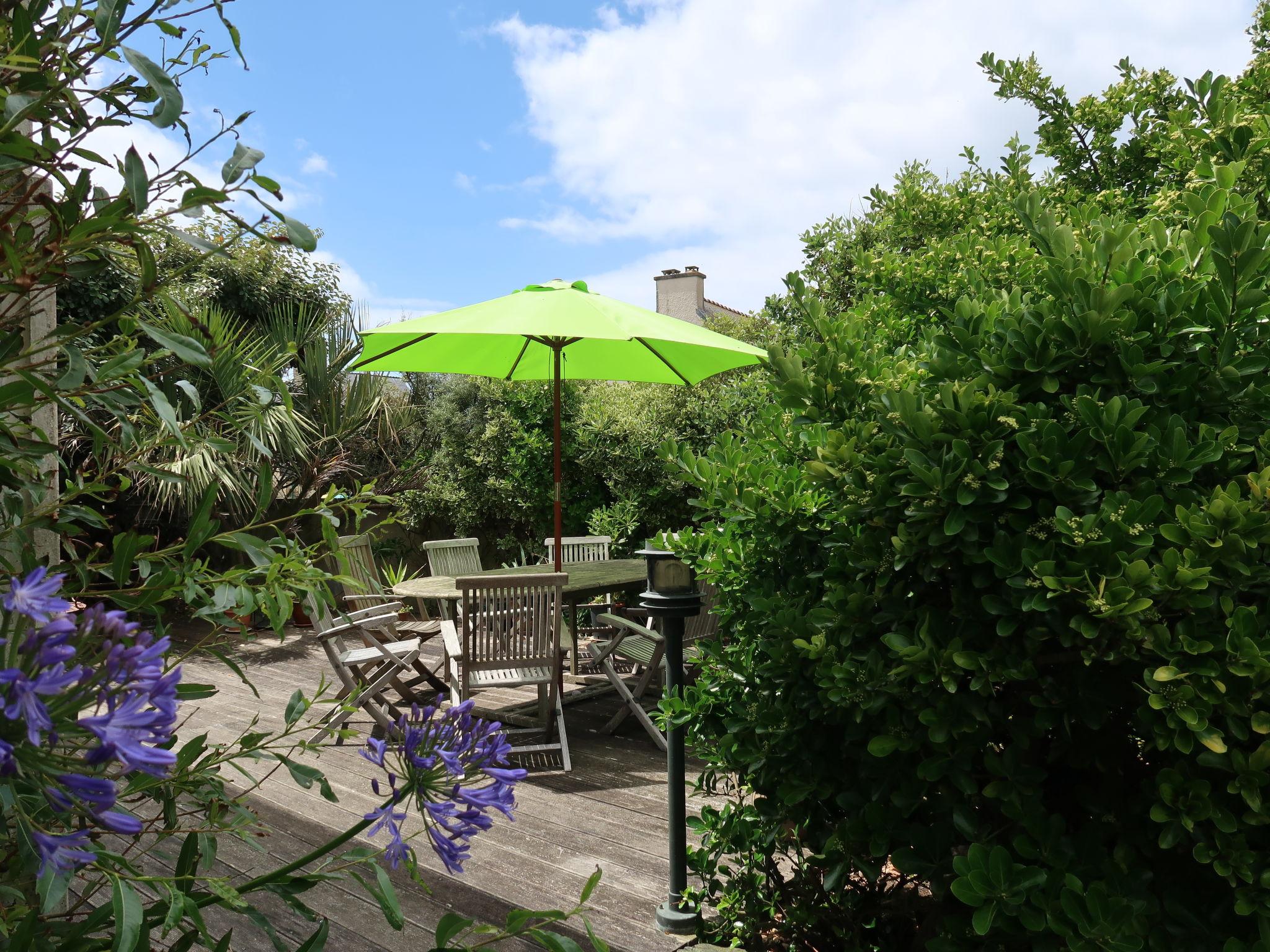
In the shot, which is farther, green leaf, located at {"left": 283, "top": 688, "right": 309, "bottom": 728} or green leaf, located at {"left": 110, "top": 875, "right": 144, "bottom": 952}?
green leaf, located at {"left": 283, "top": 688, "right": 309, "bottom": 728}

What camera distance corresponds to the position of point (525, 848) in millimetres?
3543

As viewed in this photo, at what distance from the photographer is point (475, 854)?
3.44m

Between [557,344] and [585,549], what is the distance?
2.99 m

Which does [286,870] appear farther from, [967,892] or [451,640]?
[451,640]

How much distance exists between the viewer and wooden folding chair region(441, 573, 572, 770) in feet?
15.1

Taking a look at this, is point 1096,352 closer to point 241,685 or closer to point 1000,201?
point 1000,201

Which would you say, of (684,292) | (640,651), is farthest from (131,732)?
(684,292)

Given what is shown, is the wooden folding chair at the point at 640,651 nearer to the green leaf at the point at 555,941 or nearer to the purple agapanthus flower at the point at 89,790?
the green leaf at the point at 555,941

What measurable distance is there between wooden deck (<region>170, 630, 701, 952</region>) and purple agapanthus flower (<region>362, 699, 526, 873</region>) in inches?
43.8

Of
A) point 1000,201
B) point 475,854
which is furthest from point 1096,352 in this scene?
point 475,854

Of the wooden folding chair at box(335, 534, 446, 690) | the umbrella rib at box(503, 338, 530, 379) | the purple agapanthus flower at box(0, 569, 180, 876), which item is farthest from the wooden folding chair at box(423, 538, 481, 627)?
the purple agapanthus flower at box(0, 569, 180, 876)

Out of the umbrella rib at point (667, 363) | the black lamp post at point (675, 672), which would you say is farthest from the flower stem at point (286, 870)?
the umbrella rib at point (667, 363)

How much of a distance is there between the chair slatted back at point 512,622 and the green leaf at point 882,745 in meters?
2.95

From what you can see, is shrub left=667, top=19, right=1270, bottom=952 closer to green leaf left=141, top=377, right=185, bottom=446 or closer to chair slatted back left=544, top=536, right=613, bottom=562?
green leaf left=141, top=377, right=185, bottom=446
